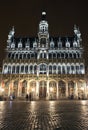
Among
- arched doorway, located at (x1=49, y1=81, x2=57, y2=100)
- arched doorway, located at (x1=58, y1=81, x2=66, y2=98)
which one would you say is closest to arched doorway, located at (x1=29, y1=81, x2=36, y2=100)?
arched doorway, located at (x1=49, y1=81, x2=57, y2=100)

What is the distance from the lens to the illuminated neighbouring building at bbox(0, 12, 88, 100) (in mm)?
59438

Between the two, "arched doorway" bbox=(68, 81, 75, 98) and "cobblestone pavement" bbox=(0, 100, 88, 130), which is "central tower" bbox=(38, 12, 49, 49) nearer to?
"arched doorway" bbox=(68, 81, 75, 98)

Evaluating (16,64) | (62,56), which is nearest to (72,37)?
(62,56)

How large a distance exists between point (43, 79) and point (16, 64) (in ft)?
36.8

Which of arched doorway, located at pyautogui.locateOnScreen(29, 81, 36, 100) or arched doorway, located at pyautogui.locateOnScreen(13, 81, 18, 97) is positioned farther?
arched doorway, located at pyautogui.locateOnScreen(29, 81, 36, 100)

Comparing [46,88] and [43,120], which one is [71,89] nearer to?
[46,88]

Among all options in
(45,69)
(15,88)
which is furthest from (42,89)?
(15,88)

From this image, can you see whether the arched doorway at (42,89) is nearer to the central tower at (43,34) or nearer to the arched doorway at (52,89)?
the arched doorway at (52,89)

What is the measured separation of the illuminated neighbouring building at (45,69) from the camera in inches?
2340

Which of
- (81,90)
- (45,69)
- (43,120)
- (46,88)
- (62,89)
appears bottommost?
(81,90)

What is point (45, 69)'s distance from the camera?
204ft

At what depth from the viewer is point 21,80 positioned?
6006 centimetres

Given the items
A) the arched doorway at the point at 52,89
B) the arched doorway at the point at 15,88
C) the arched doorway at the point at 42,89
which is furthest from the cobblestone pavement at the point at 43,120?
the arched doorway at the point at 15,88

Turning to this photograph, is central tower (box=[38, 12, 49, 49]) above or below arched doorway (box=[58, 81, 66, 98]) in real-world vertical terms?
above
